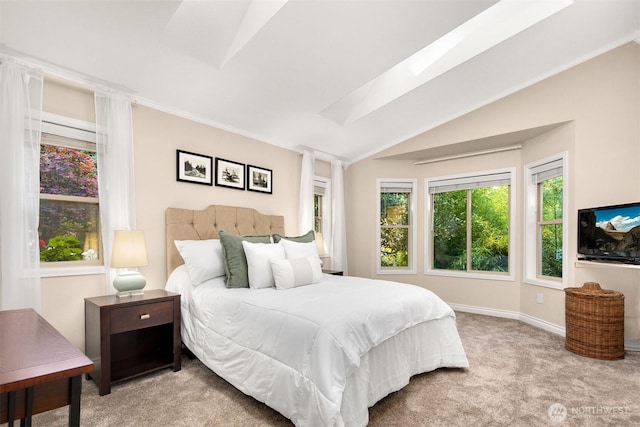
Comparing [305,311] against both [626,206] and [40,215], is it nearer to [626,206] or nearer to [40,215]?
[40,215]

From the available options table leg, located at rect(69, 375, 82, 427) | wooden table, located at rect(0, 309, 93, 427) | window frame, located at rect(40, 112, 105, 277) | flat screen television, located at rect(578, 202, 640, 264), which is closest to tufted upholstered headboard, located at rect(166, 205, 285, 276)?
window frame, located at rect(40, 112, 105, 277)

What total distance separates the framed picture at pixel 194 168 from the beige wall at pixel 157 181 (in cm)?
5

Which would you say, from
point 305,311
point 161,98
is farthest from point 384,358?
point 161,98

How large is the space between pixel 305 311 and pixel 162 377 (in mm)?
1388

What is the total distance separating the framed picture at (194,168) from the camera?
3324 mm

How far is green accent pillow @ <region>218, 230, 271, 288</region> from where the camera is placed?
2773 millimetres

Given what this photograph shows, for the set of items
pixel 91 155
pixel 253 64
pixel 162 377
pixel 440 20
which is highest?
pixel 440 20

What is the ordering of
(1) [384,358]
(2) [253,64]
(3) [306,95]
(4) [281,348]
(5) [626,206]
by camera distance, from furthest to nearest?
1. (3) [306,95]
2. (5) [626,206]
3. (2) [253,64]
4. (1) [384,358]
5. (4) [281,348]

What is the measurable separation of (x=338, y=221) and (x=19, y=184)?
371 centimetres

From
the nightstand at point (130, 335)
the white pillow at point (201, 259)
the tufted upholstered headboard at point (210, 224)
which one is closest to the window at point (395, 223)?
the tufted upholstered headboard at point (210, 224)

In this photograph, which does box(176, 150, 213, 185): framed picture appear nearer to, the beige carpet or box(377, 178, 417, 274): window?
the beige carpet

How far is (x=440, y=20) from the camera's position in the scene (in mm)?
2617

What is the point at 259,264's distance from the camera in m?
2.78

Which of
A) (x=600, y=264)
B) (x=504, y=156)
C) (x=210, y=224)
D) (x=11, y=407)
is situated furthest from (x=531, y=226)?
(x=11, y=407)
